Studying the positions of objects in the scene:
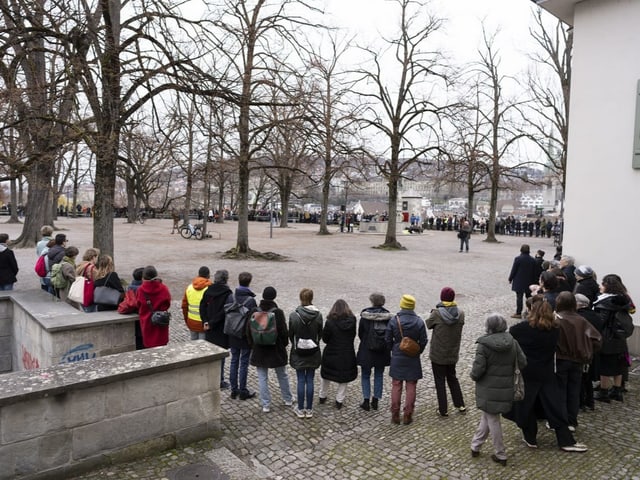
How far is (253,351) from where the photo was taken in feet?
19.1

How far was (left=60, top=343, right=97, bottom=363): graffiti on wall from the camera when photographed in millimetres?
5973

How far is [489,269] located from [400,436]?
15.1 m

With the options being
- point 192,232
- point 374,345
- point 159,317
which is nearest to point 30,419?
point 159,317

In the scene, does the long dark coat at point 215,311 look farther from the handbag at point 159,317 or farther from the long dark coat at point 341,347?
the long dark coat at point 341,347

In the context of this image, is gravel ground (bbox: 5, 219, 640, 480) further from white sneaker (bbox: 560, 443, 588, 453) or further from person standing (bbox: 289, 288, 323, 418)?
person standing (bbox: 289, 288, 323, 418)

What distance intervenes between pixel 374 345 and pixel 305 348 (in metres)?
0.79

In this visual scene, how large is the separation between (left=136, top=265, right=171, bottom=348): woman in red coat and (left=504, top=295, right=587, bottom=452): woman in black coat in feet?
13.2

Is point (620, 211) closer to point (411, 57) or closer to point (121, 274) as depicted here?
point (121, 274)

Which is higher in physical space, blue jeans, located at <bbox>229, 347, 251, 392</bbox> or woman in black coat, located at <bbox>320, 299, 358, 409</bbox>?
woman in black coat, located at <bbox>320, 299, 358, 409</bbox>

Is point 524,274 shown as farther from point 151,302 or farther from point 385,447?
point 151,302

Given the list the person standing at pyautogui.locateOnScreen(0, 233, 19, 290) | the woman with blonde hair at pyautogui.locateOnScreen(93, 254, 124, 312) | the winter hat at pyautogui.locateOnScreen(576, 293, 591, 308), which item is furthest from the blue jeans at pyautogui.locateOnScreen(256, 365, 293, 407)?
the person standing at pyautogui.locateOnScreen(0, 233, 19, 290)

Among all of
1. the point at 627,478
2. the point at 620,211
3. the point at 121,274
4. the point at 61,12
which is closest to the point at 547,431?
the point at 627,478

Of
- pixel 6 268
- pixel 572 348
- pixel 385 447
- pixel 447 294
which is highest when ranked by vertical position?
pixel 447 294

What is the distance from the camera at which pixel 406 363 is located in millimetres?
5523
